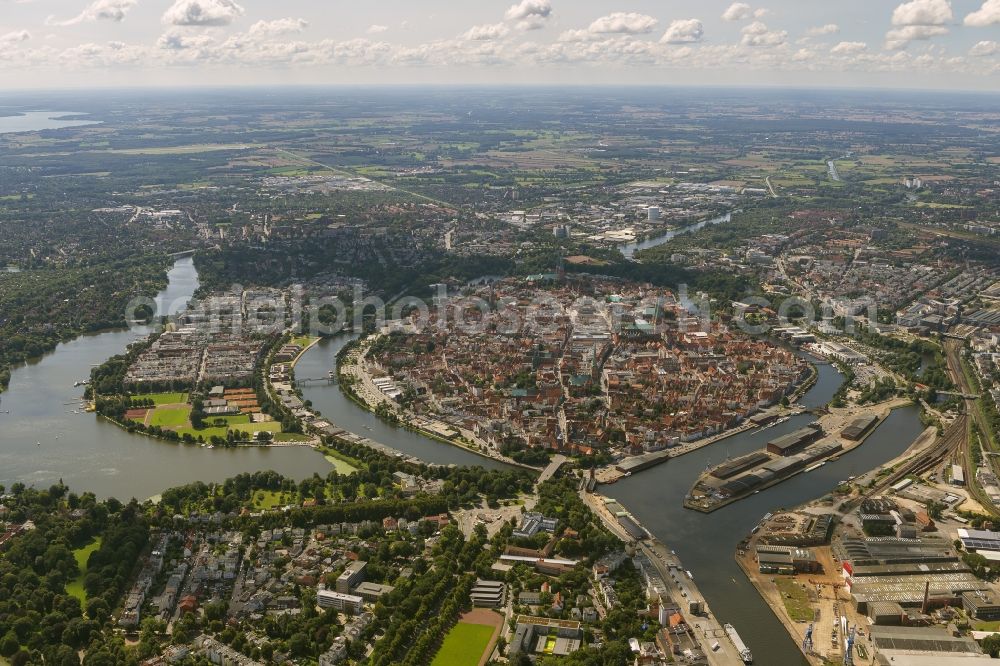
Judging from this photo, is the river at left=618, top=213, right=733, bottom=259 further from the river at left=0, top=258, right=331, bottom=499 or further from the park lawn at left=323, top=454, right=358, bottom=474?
the river at left=0, top=258, right=331, bottom=499

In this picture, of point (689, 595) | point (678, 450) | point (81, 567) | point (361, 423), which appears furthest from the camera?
point (361, 423)

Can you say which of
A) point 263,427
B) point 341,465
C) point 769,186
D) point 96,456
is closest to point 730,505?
point 341,465

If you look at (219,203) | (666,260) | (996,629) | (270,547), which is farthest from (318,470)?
(219,203)

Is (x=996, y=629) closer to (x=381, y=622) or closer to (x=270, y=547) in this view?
(x=381, y=622)

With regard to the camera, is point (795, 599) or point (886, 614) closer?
point (886, 614)

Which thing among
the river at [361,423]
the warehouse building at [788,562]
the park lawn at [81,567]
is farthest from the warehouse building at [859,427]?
the park lawn at [81,567]

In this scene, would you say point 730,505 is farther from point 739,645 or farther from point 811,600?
point 739,645

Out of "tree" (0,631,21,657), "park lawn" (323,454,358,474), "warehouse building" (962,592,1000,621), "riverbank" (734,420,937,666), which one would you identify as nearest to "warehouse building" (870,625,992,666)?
"riverbank" (734,420,937,666)
